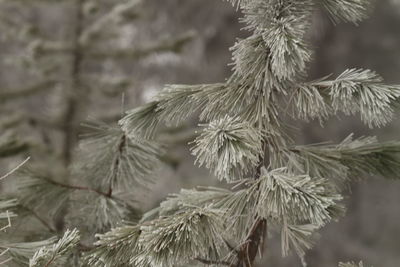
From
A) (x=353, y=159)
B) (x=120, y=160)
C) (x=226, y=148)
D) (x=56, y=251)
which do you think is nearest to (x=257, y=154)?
(x=226, y=148)

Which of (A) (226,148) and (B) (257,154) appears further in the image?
(B) (257,154)

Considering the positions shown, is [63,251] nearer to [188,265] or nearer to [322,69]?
[188,265]

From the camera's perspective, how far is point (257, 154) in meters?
2.05

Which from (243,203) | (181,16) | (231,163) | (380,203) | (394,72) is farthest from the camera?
(380,203)

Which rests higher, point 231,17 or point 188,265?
point 231,17

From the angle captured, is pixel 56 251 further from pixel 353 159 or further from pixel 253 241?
pixel 353 159

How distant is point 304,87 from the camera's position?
Answer: 2.28m

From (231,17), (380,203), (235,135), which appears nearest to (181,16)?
(231,17)

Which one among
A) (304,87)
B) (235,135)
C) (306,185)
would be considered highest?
(304,87)

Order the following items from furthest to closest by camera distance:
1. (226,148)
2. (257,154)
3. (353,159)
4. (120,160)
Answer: (120,160), (353,159), (257,154), (226,148)

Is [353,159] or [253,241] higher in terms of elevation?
[353,159]

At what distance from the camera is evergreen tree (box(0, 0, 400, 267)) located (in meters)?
1.97

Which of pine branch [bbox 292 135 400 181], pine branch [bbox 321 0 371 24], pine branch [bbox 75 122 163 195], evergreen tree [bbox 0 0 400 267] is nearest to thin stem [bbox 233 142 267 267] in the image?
evergreen tree [bbox 0 0 400 267]

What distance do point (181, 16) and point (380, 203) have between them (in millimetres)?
6282
